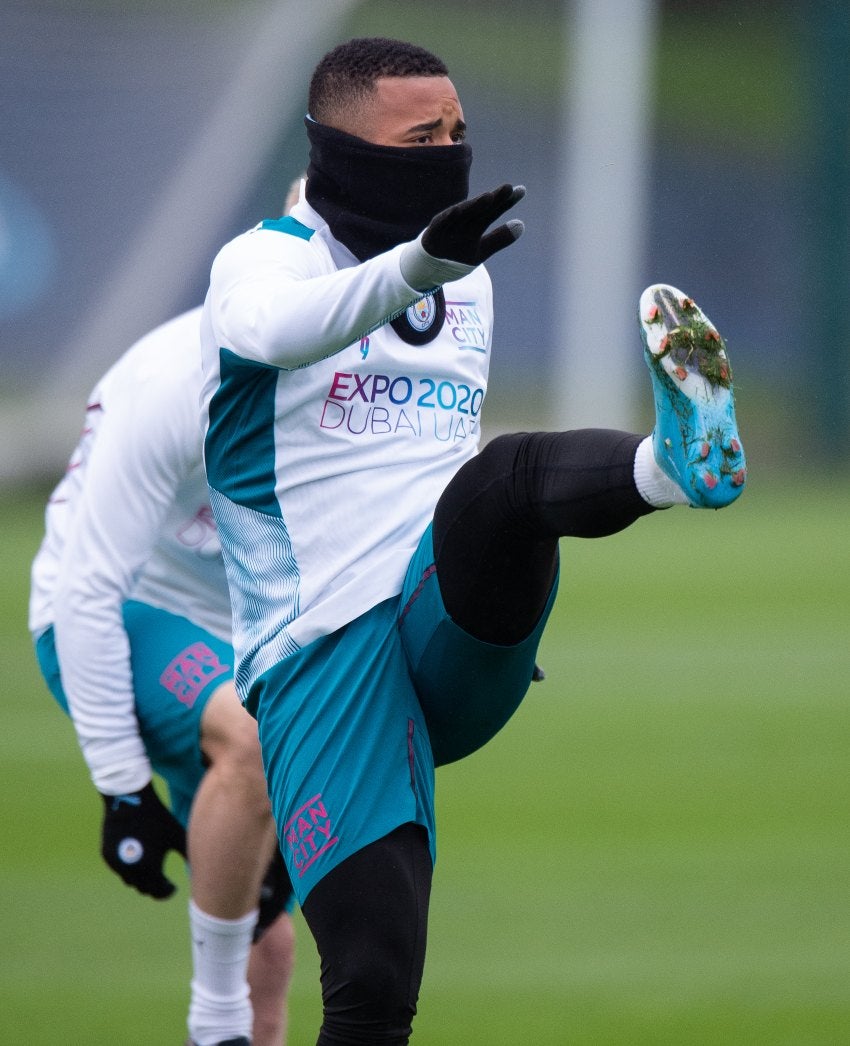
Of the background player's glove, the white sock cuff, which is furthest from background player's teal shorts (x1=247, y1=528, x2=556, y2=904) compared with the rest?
the white sock cuff

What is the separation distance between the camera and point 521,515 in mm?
2678

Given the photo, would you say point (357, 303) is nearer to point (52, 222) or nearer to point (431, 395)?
point (431, 395)

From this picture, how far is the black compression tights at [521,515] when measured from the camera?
8.54ft

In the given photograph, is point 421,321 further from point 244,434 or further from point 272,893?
point 272,893

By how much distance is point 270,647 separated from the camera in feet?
10.0

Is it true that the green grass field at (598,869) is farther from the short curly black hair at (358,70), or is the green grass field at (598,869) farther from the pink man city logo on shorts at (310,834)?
the short curly black hair at (358,70)

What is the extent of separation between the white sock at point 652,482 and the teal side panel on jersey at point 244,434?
679mm

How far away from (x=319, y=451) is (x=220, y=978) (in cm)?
129

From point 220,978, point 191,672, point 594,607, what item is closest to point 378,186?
point 191,672

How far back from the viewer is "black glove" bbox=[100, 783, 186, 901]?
3.75m

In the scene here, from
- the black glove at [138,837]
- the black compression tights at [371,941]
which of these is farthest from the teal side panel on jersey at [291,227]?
the black glove at [138,837]

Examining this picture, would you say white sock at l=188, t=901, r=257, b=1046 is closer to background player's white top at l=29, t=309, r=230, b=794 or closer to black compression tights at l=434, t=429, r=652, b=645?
background player's white top at l=29, t=309, r=230, b=794

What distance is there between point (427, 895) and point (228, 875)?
0.91m

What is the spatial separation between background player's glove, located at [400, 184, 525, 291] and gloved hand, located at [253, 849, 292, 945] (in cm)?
174
